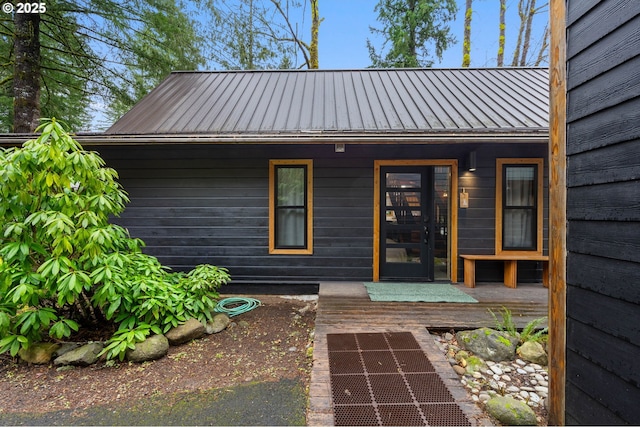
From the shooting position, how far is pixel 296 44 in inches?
404

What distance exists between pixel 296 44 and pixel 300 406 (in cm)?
1114

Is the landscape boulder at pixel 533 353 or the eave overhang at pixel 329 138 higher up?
the eave overhang at pixel 329 138

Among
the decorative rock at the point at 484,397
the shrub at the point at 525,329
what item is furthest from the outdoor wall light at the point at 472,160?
the decorative rock at the point at 484,397

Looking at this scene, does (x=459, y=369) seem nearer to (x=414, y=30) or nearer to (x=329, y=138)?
(x=329, y=138)

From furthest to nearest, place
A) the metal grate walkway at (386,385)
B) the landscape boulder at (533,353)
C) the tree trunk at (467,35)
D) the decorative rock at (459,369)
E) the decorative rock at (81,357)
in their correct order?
the tree trunk at (467,35) < the decorative rock at (81,357) < the landscape boulder at (533,353) < the decorative rock at (459,369) < the metal grate walkway at (386,385)

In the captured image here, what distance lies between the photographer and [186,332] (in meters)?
2.88

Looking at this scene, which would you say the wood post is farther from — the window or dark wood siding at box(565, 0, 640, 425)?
the window

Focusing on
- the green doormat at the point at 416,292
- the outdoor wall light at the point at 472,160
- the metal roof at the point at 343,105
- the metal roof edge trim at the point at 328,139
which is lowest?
the green doormat at the point at 416,292

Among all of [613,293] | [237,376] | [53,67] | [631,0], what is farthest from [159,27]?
[613,293]

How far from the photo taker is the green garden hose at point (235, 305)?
360 centimetres

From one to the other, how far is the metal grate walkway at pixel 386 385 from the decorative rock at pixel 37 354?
2.53 m

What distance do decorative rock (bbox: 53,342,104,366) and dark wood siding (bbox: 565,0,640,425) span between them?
3.47m

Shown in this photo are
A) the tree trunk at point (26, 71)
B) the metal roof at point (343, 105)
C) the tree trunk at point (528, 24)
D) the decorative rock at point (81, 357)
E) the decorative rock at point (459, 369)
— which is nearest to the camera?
the decorative rock at point (459, 369)

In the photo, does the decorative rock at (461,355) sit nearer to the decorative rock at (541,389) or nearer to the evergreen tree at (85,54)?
the decorative rock at (541,389)
